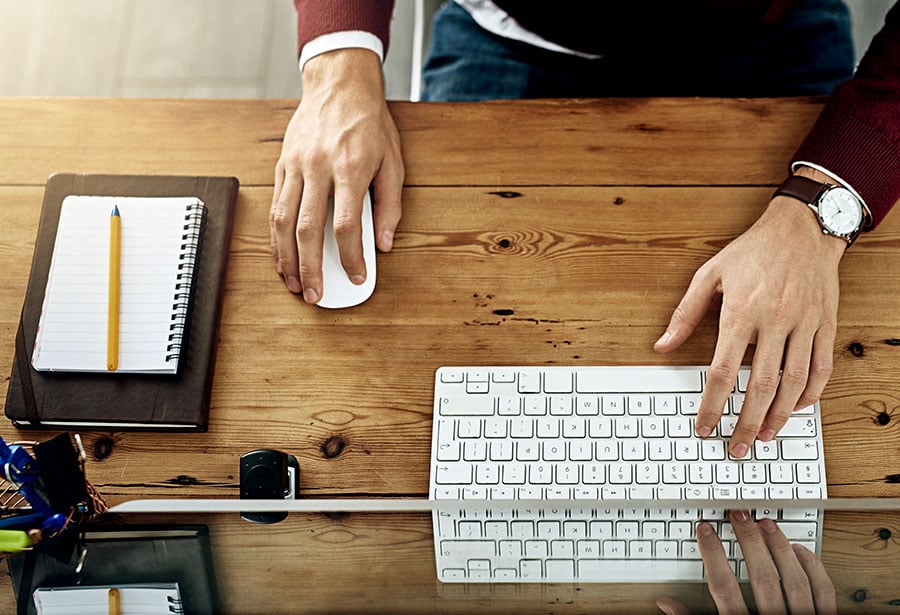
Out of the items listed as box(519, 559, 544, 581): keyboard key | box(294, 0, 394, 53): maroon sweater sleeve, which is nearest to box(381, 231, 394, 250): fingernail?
box(294, 0, 394, 53): maroon sweater sleeve

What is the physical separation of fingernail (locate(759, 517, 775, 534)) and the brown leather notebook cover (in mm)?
547

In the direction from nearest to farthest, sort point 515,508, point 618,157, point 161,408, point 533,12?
point 515,508, point 161,408, point 618,157, point 533,12

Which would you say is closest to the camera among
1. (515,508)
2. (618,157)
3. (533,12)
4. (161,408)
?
(515,508)

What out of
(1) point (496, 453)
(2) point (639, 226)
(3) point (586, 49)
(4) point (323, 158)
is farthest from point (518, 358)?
(3) point (586, 49)

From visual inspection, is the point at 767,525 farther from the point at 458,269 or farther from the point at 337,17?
the point at 337,17

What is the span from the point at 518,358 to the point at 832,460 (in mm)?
324

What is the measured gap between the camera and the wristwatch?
0.88 m

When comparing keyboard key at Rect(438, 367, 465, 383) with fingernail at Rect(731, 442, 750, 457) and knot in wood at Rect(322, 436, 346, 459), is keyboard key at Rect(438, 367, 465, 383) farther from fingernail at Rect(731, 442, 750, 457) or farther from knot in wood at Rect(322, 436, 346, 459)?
fingernail at Rect(731, 442, 750, 457)

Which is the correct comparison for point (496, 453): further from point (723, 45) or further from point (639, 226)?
point (723, 45)

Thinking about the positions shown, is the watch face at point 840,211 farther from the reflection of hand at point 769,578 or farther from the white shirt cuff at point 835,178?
the reflection of hand at point 769,578

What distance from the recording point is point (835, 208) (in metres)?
0.88

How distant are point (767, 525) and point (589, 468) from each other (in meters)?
0.17

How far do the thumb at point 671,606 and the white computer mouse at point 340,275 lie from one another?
0.44 metres

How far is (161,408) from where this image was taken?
0.86 metres
